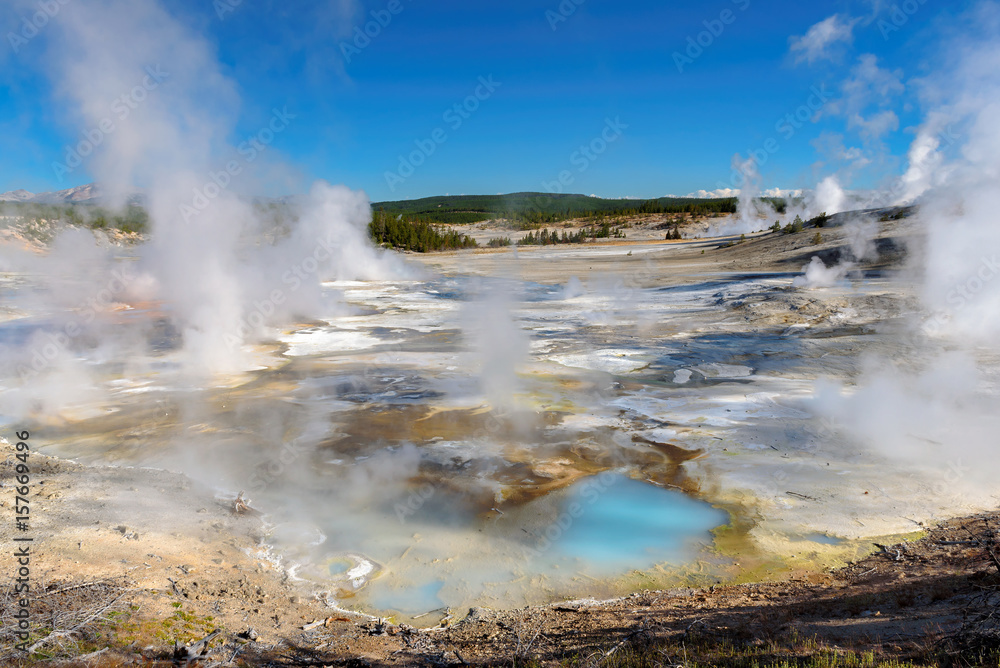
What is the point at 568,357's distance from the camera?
461 inches

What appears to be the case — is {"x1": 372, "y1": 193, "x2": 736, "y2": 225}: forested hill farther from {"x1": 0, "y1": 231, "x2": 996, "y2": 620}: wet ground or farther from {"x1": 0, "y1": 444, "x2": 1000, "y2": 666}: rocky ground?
{"x1": 0, "y1": 444, "x2": 1000, "y2": 666}: rocky ground

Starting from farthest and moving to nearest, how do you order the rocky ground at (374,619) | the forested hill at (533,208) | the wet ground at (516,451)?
the forested hill at (533,208), the wet ground at (516,451), the rocky ground at (374,619)

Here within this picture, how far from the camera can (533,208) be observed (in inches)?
3605

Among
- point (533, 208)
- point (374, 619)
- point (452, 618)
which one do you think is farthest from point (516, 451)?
point (533, 208)

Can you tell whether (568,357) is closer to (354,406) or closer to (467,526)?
(354,406)

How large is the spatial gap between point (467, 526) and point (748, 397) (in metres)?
5.54

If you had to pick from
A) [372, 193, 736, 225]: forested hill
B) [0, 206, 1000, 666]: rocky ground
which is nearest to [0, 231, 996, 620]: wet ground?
[0, 206, 1000, 666]: rocky ground

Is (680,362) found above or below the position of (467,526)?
above

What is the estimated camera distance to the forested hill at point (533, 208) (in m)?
75.3

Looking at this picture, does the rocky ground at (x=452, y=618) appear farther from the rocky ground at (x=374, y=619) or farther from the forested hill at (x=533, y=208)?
the forested hill at (x=533, y=208)

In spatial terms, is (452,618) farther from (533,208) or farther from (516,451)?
(533,208)

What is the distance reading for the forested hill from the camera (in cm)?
7531

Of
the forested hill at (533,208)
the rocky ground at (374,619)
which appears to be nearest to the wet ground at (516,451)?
the rocky ground at (374,619)

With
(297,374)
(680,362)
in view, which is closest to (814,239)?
(680,362)
